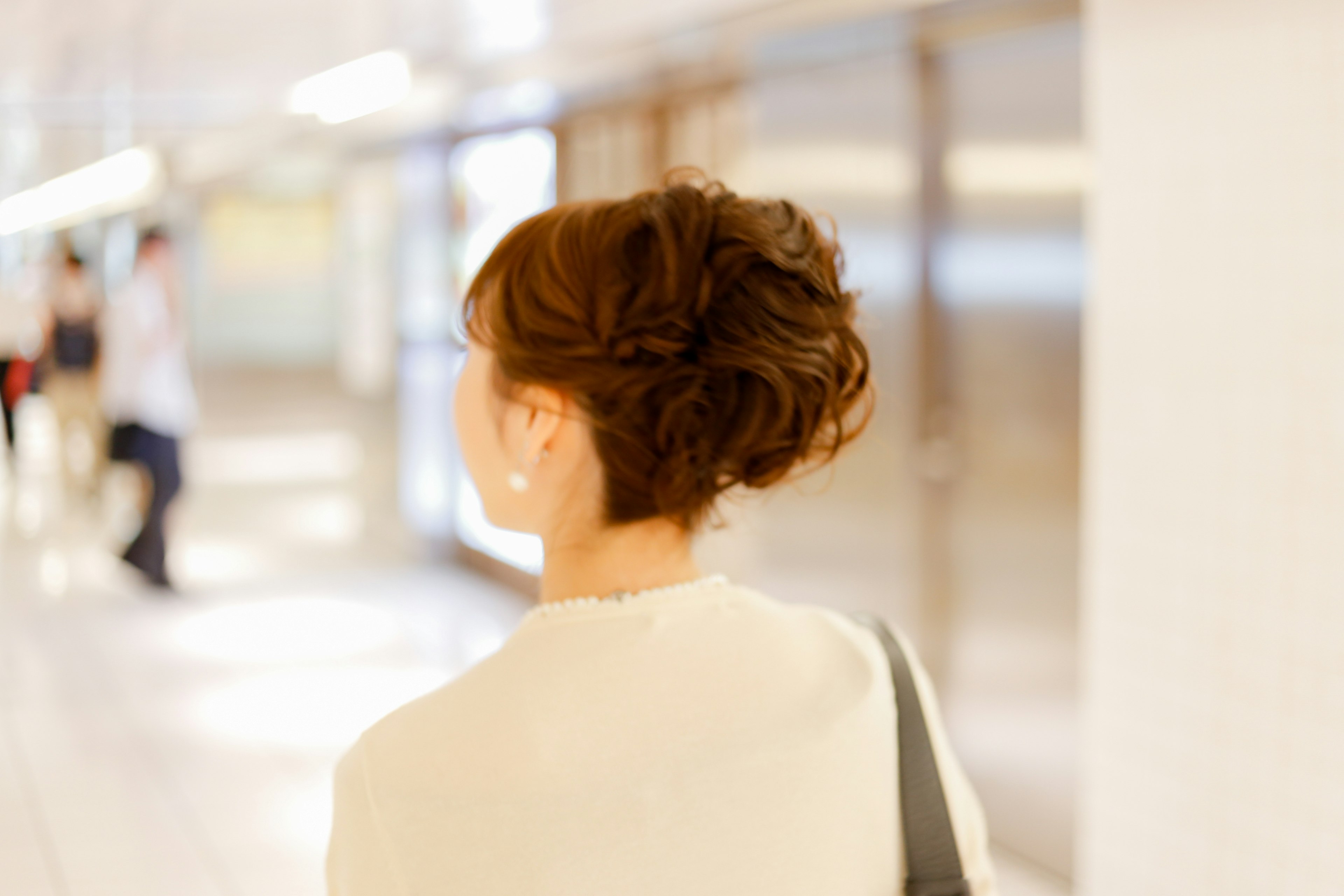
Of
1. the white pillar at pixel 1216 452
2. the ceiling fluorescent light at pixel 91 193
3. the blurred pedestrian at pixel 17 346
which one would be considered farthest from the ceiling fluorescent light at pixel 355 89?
the blurred pedestrian at pixel 17 346

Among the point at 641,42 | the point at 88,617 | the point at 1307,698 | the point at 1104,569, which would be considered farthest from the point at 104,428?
the point at 1307,698

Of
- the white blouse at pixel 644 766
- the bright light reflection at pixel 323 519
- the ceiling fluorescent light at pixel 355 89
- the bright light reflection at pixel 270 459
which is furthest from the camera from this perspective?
the bright light reflection at pixel 270 459

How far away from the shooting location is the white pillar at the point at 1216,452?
9.40 ft

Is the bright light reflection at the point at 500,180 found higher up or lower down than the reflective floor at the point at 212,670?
higher up

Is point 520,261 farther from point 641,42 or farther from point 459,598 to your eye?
point 459,598

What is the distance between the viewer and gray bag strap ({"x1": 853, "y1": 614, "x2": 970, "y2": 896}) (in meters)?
0.97

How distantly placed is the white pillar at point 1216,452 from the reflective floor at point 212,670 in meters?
0.75

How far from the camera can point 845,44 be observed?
4645mm

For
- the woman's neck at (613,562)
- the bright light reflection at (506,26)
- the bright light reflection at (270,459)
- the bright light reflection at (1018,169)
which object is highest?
the bright light reflection at (506,26)

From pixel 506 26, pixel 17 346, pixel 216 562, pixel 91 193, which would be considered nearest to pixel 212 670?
pixel 216 562

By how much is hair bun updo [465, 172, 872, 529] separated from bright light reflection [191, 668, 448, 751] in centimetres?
433

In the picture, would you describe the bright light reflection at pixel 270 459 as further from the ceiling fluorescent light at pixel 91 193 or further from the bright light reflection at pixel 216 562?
the bright light reflection at pixel 216 562

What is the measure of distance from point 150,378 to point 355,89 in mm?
1912

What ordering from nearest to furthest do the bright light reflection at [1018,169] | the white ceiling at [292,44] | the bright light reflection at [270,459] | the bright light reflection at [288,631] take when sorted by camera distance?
the bright light reflection at [1018,169] → the white ceiling at [292,44] → the bright light reflection at [288,631] → the bright light reflection at [270,459]
